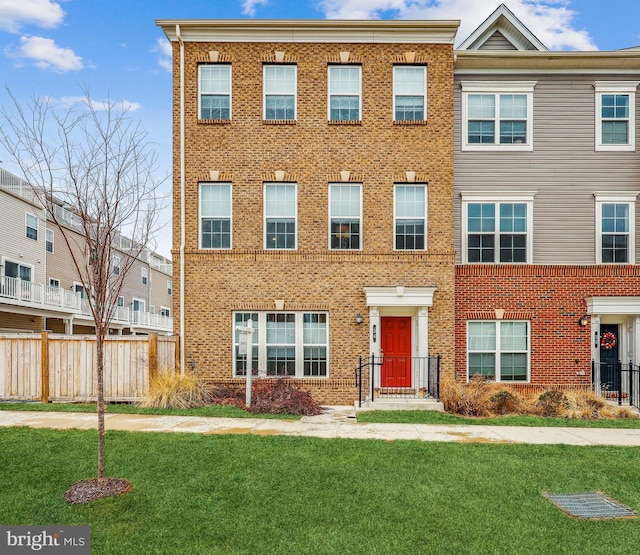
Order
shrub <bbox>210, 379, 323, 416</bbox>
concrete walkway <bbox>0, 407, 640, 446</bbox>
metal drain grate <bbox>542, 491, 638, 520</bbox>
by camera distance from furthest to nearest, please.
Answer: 1. shrub <bbox>210, 379, 323, 416</bbox>
2. concrete walkway <bbox>0, 407, 640, 446</bbox>
3. metal drain grate <bbox>542, 491, 638, 520</bbox>

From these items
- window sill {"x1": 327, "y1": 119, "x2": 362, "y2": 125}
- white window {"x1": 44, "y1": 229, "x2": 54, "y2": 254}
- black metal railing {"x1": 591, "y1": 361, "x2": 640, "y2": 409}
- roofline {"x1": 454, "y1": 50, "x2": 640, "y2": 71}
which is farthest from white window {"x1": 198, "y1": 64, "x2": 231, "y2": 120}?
white window {"x1": 44, "y1": 229, "x2": 54, "y2": 254}

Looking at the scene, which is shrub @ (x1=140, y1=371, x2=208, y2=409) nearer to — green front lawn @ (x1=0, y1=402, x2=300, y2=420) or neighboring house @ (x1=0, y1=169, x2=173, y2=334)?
green front lawn @ (x1=0, y1=402, x2=300, y2=420)

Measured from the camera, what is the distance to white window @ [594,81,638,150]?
15.4 meters

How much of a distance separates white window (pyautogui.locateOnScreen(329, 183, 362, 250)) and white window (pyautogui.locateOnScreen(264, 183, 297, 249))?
106 cm

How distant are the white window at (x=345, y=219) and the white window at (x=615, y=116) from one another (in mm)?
7532

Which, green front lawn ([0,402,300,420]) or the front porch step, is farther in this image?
the front porch step

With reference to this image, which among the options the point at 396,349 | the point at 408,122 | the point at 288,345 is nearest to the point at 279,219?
the point at 288,345

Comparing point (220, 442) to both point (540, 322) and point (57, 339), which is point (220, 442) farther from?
point (540, 322)

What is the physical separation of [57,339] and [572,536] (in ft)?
39.8

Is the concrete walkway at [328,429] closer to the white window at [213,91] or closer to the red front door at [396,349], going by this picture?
the red front door at [396,349]

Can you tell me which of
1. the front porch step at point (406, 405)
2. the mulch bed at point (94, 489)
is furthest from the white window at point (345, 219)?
the mulch bed at point (94, 489)

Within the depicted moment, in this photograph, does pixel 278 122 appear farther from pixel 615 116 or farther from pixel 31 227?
pixel 31 227

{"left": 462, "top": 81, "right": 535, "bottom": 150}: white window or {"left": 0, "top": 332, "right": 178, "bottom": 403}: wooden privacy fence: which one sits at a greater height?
{"left": 462, "top": 81, "right": 535, "bottom": 150}: white window

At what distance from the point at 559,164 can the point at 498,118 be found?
89.9 inches
